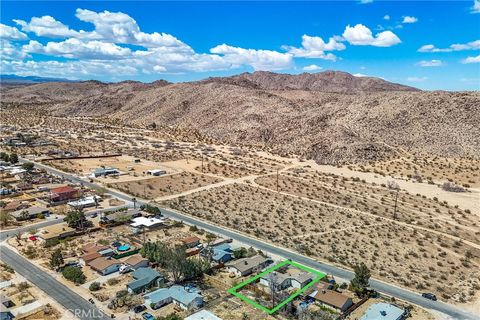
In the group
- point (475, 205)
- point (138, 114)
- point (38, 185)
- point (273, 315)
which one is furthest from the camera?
point (138, 114)

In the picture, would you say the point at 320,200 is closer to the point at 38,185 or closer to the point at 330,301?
the point at 330,301

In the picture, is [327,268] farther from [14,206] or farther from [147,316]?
[14,206]

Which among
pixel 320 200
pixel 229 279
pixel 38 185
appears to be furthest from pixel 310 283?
pixel 38 185

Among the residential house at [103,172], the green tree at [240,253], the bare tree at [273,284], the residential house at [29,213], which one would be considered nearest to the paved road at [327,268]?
the green tree at [240,253]

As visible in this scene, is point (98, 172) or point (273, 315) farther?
point (98, 172)

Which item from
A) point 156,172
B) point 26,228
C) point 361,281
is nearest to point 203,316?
point 361,281

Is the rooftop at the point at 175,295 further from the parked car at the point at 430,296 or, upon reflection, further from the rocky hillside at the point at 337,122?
the rocky hillside at the point at 337,122

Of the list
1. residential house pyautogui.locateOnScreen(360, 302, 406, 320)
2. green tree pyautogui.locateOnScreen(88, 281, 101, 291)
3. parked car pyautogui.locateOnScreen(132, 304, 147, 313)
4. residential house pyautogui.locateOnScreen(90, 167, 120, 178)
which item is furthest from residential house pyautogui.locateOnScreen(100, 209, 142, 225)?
residential house pyautogui.locateOnScreen(360, 302, 406, 320)
